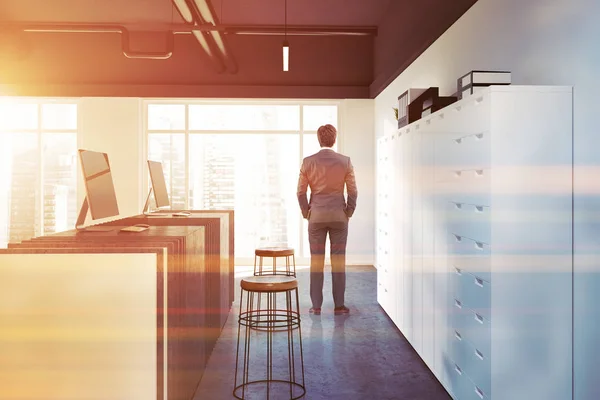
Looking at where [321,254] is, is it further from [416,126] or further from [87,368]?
[87,368]

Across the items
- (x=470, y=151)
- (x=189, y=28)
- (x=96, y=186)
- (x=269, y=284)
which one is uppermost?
(x=189, y=28)

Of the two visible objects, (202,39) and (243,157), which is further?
(243,157)

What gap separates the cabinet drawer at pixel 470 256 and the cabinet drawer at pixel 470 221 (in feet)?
0.11

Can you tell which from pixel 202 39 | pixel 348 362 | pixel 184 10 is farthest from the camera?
pixel 202 39

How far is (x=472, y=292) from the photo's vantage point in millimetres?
2771

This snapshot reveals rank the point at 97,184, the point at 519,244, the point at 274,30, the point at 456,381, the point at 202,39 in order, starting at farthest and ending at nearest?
the point at 202,39
the point at 274,30
the point at 97,184
the point at 456,381
the point at 519,244

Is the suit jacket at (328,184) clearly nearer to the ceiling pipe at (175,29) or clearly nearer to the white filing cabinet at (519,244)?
the ceiling pipe at (175,29)

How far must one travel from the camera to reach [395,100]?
724cm

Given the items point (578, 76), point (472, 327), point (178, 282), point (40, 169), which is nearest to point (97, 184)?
point (178, 282)

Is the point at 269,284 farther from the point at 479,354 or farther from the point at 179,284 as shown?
the point at 479,354

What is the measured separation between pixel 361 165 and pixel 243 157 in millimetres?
1942

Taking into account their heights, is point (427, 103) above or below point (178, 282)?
above

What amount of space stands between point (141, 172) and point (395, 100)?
4.13 m

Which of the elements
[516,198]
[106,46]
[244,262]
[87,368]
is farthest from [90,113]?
[516,198]
